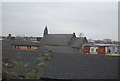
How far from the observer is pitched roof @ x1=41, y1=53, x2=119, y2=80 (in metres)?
10.2

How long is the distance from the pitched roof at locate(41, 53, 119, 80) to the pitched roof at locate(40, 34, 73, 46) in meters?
32.2

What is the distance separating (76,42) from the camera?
44188 mm

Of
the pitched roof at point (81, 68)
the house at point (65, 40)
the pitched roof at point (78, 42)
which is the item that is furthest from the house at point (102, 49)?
the pitched roof at point (81, 68)

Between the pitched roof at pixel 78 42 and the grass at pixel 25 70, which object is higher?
the grass at pixel 25 70

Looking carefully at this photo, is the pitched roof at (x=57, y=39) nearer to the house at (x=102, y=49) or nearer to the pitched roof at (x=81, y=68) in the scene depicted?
the house at (x=102, y=49)

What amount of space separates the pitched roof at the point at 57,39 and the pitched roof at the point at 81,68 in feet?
105

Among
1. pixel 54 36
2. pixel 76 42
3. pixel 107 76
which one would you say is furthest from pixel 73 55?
pixel 54 36

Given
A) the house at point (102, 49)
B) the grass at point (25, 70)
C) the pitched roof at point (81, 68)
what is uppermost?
the grass at point (25, 70)

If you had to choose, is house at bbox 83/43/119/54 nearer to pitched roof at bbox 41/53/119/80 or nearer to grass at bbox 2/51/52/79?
pitched roof at bbox 41/53/119/80

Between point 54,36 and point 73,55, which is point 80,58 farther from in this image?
point 54,36

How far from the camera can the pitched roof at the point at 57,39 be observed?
45166 millimetres

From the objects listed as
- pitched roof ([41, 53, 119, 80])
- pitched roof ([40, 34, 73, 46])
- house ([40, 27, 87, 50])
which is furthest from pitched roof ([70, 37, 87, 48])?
pitched roof ([41, 53, 119, 80])

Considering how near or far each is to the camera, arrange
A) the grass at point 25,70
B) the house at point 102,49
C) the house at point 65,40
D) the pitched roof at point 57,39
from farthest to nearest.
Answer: the pitched roof at point 57,39
the house at point 65,40
the house at point 102,49
the grass at point 25,70

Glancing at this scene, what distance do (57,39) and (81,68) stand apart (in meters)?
36.2
